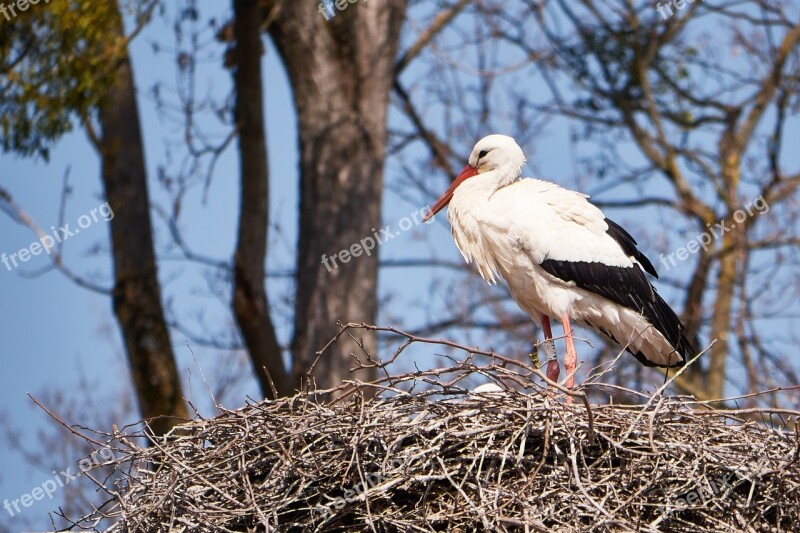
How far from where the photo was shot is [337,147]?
9.26 metres

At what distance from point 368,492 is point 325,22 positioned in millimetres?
5579

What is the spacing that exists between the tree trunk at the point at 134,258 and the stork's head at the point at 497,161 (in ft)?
9.06

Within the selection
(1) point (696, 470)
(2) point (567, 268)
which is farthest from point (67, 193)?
(1) point (696, 470)

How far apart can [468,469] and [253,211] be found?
4638 mm

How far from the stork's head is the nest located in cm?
177

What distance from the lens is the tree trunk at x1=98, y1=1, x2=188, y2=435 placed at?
8.32m

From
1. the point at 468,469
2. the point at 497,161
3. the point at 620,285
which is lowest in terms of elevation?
the point at 468,469

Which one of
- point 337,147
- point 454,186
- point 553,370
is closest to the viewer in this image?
point 553,370

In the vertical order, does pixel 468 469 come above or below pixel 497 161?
below

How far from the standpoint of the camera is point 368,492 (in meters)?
4.33

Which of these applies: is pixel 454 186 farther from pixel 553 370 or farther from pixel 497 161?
pixel 553 370

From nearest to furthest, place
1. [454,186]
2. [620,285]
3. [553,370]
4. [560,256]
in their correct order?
[560,256] < [620,285] < [553,370] < [454,186]

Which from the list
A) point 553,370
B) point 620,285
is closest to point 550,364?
point 553,370

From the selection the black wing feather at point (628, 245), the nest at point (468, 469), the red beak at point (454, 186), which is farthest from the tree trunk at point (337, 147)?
the nest at point (468, 469)
